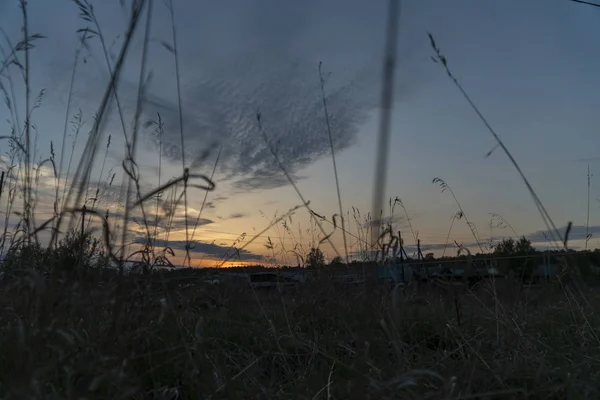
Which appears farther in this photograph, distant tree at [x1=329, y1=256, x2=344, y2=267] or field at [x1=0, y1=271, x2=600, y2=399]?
distant tree at [x1=329, y1=256, x2=344, y2=267]

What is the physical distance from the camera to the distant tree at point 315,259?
3997 mm

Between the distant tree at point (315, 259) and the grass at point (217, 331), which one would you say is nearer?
the grass at point (217, 331)

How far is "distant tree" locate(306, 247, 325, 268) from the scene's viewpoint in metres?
4.00

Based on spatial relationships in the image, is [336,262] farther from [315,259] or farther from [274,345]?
[274,345]

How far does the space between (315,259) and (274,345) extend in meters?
1.66

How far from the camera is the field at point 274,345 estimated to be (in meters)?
1.29

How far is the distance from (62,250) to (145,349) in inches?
32.1

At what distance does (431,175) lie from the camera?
3.87m

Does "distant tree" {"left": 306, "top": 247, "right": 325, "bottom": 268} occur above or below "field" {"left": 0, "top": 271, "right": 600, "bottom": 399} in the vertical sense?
above

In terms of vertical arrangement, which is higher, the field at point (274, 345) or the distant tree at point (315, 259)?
the distant tree at point (315, 259)

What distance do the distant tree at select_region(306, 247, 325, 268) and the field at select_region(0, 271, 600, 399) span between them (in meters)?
0.24

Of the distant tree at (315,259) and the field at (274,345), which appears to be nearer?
the field at (274,345)

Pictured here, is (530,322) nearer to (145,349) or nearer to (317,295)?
(317,295)

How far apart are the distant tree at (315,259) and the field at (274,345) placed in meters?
0.24
